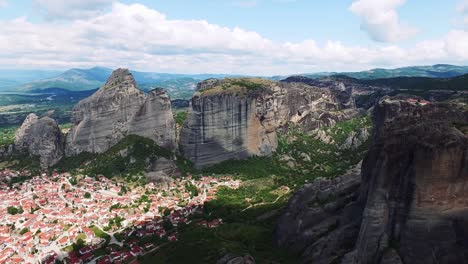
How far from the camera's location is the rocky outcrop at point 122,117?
135500 millimetres

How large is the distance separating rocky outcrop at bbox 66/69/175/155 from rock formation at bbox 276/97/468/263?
89.0 metres

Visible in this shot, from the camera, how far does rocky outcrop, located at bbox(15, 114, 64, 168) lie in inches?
5536

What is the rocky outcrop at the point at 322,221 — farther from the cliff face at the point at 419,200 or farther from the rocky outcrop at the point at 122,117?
the rocky outcrop at the point at 122,117

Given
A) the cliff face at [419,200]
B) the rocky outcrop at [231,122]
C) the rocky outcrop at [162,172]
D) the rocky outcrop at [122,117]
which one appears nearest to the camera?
the cliff face at [419,200]

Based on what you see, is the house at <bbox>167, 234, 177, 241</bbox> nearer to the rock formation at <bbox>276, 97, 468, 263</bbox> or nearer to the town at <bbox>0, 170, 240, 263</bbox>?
the town at <bbox>0, 170, 240, 263</bbox>

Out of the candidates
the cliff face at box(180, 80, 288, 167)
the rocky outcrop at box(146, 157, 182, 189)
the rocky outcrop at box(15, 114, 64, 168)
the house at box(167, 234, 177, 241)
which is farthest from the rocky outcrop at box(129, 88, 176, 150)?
the house at box(167, 234, 177, 241)

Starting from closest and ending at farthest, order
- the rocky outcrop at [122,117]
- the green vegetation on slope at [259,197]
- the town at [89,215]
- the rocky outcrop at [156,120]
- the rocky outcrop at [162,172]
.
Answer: the green vegetation on slope at [259,197]
the town at [89,215]
the rocky outcrop at [162,172]
the rocky outcrop at [156,120]
the rocky outcrop at [122,117]

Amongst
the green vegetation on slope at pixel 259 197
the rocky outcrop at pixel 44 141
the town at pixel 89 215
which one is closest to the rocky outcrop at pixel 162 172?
the town at pixel 89 215

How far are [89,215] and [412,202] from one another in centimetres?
8055

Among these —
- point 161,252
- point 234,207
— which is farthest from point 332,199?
point 234,207

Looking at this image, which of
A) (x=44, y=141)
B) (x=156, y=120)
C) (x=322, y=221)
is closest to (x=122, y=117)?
(x=156, y=120)

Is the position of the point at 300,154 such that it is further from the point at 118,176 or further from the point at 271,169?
the point at 118,176

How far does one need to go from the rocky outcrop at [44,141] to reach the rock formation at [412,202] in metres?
111

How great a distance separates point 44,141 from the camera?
140875 mm
